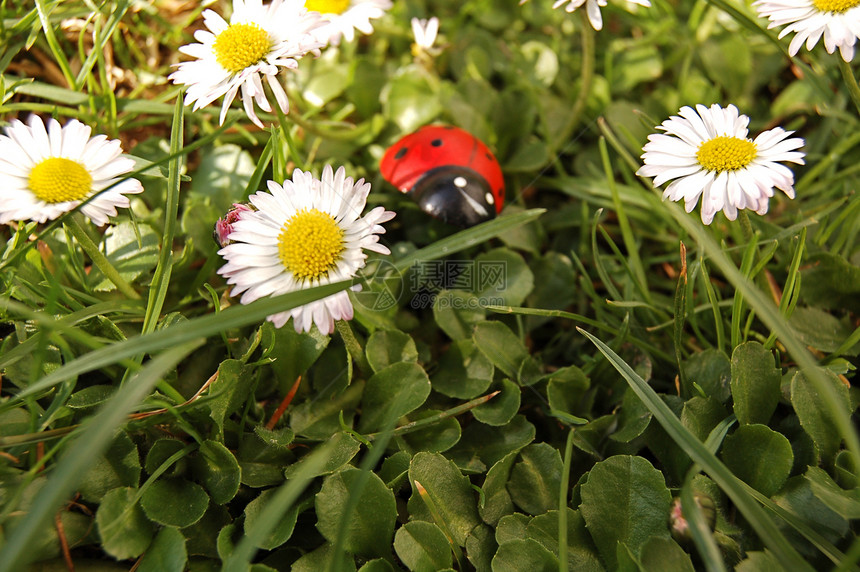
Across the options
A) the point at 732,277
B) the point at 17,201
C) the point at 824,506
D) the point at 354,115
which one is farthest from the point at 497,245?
the point at 17,201

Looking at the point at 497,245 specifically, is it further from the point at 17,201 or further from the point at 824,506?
the point at 17,201

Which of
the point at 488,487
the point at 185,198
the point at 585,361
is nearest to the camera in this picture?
the point at 488,487

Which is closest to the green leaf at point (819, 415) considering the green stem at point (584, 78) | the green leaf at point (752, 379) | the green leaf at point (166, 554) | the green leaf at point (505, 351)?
the green leaf at point (752, 379)

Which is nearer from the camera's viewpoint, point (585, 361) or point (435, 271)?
point (585, 361)

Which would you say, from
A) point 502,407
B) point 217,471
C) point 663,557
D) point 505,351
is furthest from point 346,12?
point 663,557

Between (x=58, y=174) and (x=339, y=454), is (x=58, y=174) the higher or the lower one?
the higher one

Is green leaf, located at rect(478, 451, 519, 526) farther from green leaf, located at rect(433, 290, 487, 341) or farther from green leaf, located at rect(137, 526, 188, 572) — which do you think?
green leaf, located at rect(137, 526, 188, 572)

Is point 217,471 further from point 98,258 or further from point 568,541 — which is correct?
point 568,541
